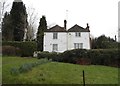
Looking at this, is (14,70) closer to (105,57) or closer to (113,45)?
(105,57)

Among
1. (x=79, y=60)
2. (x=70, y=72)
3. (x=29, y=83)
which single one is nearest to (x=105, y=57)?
(x=79, y=60)

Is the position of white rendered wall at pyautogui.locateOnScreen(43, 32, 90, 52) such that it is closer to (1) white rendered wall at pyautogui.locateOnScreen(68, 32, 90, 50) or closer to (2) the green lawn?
(1) white rendered wall at pyautogui.locateOnScreen(68, 32, 90, 50)

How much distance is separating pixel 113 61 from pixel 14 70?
15.6 m

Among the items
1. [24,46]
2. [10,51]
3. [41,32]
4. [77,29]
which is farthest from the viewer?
[41,32]

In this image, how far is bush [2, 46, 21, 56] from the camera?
134ft

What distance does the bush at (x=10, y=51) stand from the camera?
41.0m

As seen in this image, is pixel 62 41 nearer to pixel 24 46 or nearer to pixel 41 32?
pixel 41 32

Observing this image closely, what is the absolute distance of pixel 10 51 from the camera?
42.0 metres

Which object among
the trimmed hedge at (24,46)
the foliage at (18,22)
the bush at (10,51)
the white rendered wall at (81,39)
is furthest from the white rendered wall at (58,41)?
the bush at (10,51)

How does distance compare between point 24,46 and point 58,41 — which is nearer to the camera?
point 24,46

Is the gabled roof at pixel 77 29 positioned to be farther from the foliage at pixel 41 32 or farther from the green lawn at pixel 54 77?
the green lawn at pixel 54 77

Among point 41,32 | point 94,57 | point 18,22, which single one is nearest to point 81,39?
point 41,32

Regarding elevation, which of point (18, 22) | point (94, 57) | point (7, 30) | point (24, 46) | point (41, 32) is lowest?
point (94, 57)

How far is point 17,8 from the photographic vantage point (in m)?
65.9
